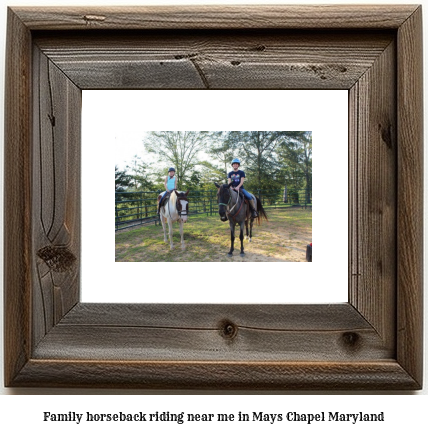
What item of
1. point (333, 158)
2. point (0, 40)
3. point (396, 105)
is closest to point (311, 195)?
point (333, 158)

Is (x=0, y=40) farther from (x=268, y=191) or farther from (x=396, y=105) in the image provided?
(x=396, y=105)

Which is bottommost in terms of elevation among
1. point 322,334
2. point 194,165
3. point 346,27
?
point 322,334

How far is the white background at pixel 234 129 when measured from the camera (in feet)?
1.88

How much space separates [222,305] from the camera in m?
0.57

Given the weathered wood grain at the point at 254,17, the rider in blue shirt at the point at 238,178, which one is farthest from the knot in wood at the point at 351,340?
the weathered wood grain at the point at 254,17

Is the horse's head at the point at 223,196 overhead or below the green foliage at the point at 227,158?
below

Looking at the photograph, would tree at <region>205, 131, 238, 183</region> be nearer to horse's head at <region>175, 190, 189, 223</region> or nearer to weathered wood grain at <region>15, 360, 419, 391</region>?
horse's head at <region>175, 190, 189, 223</region>

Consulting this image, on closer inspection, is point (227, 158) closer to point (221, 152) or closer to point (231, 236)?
point (221, 152)

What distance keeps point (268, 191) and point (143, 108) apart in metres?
0.22

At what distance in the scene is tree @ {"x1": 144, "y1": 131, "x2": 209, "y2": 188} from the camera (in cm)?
58

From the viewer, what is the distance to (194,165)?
1.89 ft

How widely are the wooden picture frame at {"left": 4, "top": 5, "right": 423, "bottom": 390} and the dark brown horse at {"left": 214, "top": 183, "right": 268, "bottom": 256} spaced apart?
102 millimetres

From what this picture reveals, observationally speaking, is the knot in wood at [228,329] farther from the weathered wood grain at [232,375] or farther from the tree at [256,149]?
the tree at [256,149]

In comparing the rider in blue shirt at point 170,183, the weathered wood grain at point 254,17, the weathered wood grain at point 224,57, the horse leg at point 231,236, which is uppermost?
the weathered wood grain at point 254,17
